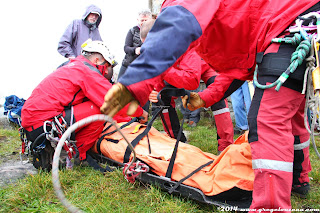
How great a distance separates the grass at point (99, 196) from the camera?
6.82 ft

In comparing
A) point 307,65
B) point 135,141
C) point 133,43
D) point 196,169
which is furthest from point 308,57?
point 133,43

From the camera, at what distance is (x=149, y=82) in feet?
4.38

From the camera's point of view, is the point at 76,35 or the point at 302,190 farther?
the point at 76,35

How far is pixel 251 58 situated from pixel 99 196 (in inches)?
69.8

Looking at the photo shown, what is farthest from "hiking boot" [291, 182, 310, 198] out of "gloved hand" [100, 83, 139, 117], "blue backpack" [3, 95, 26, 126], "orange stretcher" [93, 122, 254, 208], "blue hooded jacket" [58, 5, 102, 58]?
"blue backpack" [3, 95, 26, 126]

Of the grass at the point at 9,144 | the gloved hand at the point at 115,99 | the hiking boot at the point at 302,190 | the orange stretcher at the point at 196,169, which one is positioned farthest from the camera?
the grass at the point at 9,144

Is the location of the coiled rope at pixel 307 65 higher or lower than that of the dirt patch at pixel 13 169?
higher

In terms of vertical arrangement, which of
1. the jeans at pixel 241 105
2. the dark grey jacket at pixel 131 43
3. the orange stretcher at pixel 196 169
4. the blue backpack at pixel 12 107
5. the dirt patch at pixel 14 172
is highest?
the dark grey jacket at pixel 131 43

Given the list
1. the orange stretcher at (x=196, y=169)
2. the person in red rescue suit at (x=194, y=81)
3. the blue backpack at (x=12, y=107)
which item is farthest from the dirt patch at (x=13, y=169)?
the person in red rescue suit at (x=194, y=81)

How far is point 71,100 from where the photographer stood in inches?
118

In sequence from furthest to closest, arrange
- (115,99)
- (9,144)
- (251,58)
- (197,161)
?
1. (9,144)
2. (197,161)
3. (251,58)
4. (115,99)

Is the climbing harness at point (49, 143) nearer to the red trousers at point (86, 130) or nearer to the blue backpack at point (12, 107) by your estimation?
the red trousers at point (86, 130)

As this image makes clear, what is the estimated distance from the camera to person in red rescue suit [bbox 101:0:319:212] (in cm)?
133

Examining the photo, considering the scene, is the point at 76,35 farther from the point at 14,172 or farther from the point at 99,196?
the point at 99,196
